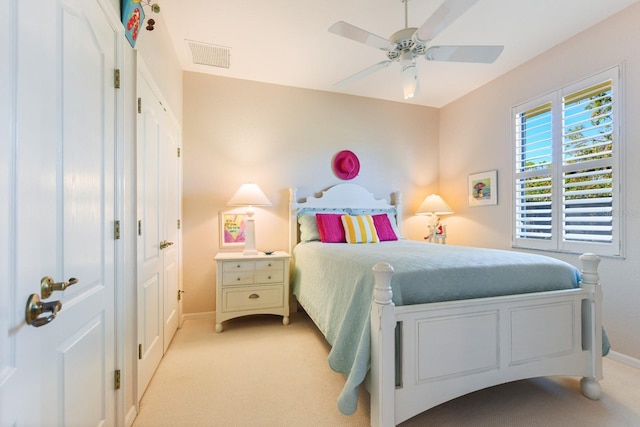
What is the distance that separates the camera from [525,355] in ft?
5.09

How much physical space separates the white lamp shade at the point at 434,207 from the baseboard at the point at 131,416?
3353 mm

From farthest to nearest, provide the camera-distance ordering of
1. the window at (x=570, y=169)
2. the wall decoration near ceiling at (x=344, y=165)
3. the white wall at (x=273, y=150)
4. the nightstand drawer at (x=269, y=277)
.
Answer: the wall decoration near ceiling at (x=344, y=165) < the white wall at (x=273, y=150) < the nightstand drawer at (x=269, y=277) < the window at (x=570, y=169)

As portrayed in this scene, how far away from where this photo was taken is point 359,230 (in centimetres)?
301

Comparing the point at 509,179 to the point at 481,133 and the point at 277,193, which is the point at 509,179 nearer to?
the point at 481,133

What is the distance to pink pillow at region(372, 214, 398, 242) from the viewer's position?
3187 millimetres

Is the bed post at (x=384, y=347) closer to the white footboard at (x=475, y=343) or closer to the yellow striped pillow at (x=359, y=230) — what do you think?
the white footboard at (x=475, y=343)

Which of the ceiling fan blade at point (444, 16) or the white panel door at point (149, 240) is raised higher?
the ceiling fan blade at point (444, 16)

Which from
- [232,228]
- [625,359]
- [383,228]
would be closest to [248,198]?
[232,228]

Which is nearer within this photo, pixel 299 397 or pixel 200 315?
pixel 299 397

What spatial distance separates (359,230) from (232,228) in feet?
4.71

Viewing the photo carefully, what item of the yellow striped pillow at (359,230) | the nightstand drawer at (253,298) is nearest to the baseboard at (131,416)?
the nightstand drawer at (253,298)

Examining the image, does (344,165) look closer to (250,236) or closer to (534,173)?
(250,236)

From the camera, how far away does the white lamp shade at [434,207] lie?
3.55 metres

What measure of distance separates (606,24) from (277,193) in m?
3.29
